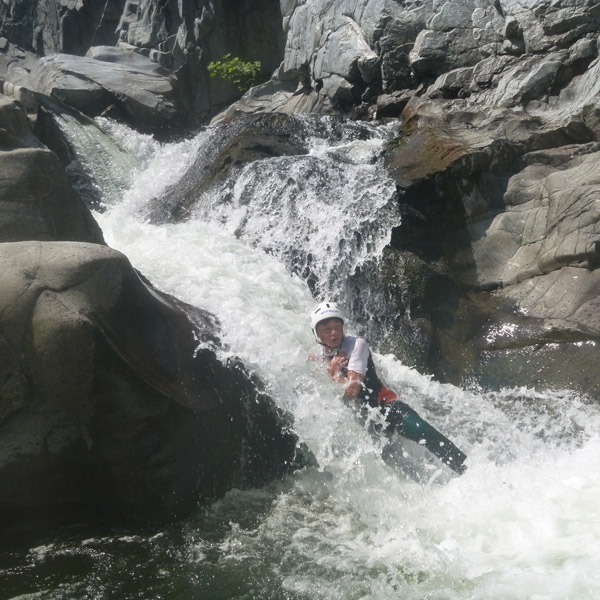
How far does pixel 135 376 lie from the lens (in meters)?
4.69

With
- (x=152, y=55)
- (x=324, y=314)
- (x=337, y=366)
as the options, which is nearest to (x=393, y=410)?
(x=337, y=366)

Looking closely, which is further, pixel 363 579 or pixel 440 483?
pixel 440 483

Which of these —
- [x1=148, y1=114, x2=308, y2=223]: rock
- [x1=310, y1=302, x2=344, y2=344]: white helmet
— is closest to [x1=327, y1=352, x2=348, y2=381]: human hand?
[x1=310, y1=302, x2=344, y2=344]: white helmet

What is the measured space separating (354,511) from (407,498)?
0.42 metres

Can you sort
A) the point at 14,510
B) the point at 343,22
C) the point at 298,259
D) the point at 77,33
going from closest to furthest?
the point at 14,510, the point at 298,259, the point at 343,22, the point at 77,33

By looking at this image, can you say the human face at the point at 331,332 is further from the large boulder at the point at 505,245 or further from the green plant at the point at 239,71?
the green plant at the point at 239,71

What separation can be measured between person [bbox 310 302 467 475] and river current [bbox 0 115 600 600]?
118mm

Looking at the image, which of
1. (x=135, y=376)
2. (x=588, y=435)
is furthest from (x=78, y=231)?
(x=588, y=435)

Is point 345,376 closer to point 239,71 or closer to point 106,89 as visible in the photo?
point 106,89

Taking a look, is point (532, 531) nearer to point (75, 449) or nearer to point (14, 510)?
point (75, 449)

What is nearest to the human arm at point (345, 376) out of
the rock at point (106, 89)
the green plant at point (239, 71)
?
the rock at point (106, 89)

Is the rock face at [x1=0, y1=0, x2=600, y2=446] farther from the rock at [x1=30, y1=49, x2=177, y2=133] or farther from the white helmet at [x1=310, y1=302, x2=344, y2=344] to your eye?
the white helmet at [x1=310, y1=302, x2=344, y2=344]

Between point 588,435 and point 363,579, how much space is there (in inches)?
115

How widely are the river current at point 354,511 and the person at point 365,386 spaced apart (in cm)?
12
